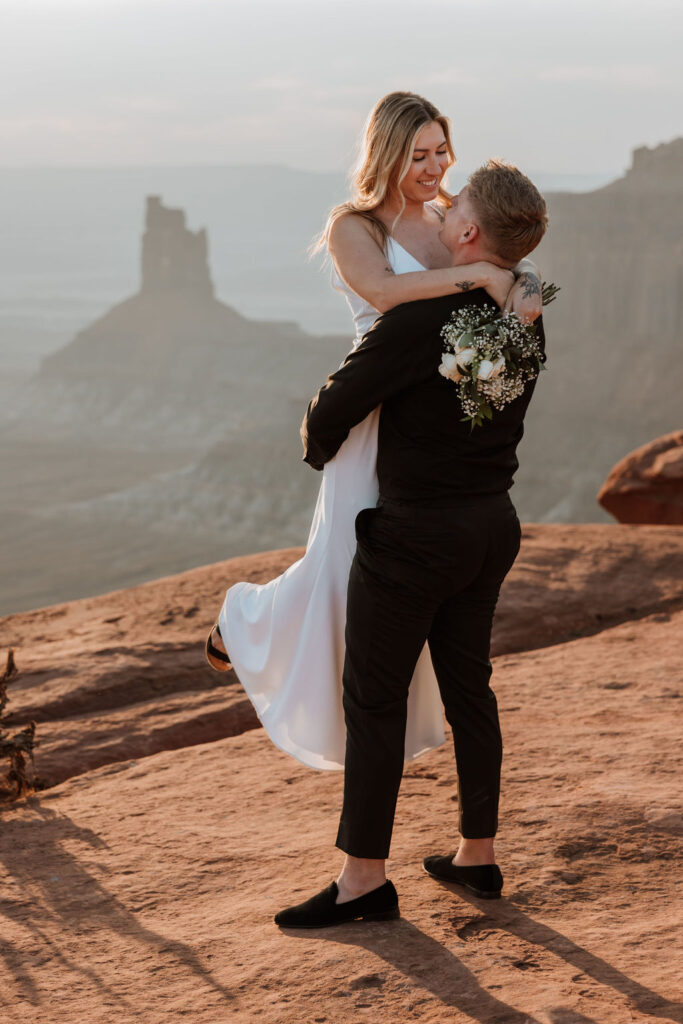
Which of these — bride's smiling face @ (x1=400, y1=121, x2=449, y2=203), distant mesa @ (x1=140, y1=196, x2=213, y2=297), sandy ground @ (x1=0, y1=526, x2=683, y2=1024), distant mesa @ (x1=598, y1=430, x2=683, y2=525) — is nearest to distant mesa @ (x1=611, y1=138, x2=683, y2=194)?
distant mesa @ (x1=140, y1=196, x2=213, y2=297)

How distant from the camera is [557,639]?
527 cm

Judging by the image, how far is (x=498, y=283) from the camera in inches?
Answer: 87.8

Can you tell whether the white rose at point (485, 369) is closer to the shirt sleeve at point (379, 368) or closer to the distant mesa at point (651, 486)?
the shirt sleeve at point (379, 368)

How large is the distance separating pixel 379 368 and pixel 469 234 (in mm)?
326

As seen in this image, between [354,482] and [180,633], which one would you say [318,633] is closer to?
[354,482]

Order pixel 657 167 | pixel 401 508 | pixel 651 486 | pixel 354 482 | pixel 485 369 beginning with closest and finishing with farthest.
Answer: pixel 485 369
pixel 401 508
pixel 354 482
pixel 651 486
pixel 657 167

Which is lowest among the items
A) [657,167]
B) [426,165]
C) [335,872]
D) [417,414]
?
[335,872]

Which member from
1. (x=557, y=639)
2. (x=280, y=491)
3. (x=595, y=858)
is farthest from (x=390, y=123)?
(x=280, y=491)

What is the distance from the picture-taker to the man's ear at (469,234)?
222 centimetres

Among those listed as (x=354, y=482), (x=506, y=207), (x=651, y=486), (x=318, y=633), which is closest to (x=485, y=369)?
(x=506, y=207)

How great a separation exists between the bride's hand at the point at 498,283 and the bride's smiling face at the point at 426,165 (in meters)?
0.30

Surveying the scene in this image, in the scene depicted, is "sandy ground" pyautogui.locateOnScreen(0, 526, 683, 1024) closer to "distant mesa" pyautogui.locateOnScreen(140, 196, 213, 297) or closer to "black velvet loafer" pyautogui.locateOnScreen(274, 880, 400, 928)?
"black velvet loafer" pyautogui.locateOnScreen(274, 880, 400, 928)

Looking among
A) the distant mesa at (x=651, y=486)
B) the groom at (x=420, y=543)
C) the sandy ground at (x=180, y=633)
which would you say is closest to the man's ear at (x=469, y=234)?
the groom at (x=420, y=543)

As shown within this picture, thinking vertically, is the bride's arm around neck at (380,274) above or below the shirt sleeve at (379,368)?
above
